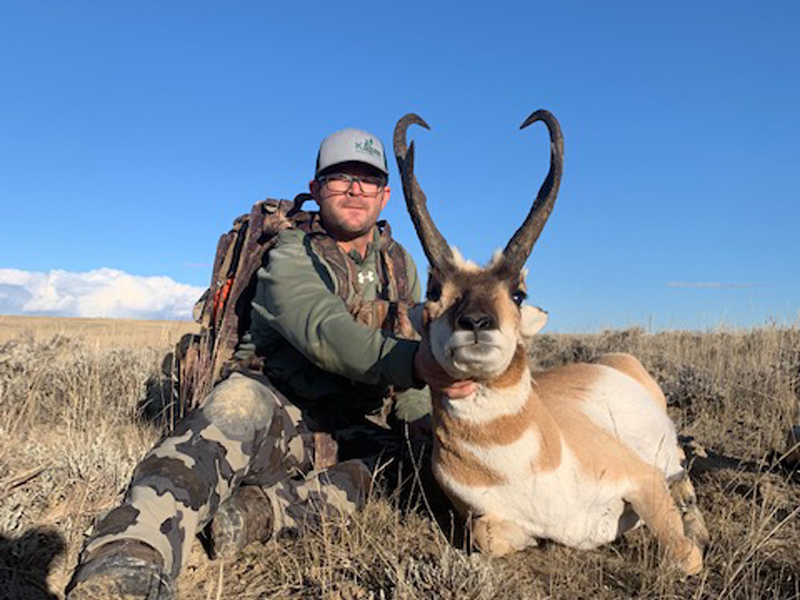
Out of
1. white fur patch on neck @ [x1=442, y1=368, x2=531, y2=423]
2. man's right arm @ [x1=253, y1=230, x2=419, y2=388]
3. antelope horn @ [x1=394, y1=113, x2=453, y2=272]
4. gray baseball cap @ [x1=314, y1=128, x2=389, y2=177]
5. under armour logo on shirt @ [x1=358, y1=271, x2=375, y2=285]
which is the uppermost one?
gray baseball cap @ [x1=314, y1=128, x2=389, y2=177]

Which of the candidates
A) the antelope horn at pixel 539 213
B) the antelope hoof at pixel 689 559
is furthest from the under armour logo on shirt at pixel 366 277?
the antelope hoof at pixel 689 559

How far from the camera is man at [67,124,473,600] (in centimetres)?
311

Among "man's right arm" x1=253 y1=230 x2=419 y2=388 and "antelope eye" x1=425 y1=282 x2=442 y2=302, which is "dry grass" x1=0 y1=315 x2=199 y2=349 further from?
"antelope eye" x1=425 y1=282 x2=442 y2=302

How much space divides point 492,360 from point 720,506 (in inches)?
91.8

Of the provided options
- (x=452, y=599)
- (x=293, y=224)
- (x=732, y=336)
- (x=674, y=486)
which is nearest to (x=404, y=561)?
(x=452, y=599)

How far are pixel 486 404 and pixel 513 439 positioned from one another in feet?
0.74

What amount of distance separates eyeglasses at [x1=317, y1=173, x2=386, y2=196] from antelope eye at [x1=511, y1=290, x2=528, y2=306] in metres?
2.11

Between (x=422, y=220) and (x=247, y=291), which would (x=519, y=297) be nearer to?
(x=422, y=220)

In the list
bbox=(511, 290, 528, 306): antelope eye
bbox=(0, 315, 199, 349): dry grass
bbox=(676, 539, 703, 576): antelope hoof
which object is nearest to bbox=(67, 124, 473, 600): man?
bbox=(511, 290, 528, 306): antelope eye

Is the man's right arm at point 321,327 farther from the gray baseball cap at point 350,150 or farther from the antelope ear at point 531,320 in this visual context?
the gray baseball cap at point 350,150

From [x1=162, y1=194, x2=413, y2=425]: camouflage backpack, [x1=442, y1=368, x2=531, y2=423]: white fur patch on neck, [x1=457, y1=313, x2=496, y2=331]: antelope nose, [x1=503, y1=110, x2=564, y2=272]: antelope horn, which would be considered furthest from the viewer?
[x1=162, y1=194, x2=413, y2=425]: camouflage backpack

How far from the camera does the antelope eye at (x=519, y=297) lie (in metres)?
3.59

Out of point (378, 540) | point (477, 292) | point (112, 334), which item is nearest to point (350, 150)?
point (477, 292)

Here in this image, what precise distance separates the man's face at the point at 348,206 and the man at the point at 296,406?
11mm
